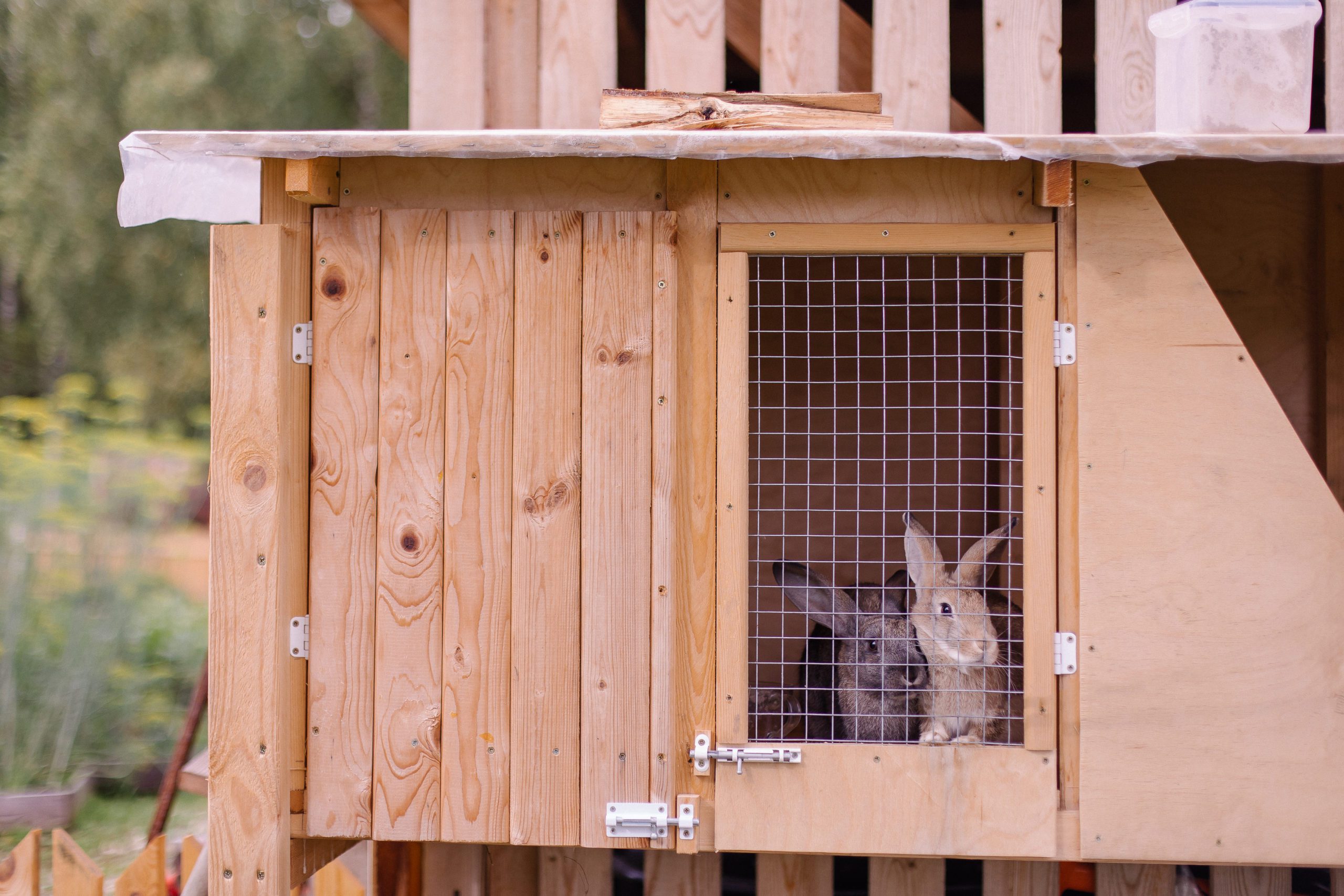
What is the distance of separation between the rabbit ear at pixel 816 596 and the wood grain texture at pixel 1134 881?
133cm

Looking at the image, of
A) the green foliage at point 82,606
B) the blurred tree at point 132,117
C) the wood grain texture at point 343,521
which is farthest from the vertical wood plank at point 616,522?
the blurred tree at point 132,117

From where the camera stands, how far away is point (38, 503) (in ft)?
21.2

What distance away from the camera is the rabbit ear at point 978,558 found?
3.19m

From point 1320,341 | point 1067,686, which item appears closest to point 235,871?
point 1067,686

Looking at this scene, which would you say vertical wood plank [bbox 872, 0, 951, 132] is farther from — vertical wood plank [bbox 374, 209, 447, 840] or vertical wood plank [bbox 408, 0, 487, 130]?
vertical wood plank [bbox 374, 209, 447, 840]

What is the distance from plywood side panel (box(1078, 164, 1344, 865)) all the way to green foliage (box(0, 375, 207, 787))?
5.40 m

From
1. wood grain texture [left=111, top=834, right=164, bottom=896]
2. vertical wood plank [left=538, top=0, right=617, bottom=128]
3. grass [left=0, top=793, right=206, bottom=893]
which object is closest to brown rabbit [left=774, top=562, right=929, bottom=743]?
vertical wood plank [left=538, top=0, right=617, bottom=128]

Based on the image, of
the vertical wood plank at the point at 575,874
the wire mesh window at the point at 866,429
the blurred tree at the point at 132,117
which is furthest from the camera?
the blurred tree at the point at 132,117

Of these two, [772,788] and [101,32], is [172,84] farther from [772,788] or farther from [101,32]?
[772,788]

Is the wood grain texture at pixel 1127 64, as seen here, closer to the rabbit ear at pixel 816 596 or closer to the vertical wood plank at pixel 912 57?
the vertical wood plank at pixel 912 57

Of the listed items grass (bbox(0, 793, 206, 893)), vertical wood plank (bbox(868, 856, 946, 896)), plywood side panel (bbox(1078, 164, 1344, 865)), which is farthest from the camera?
grass (bbox(0, 793, 206, 893))

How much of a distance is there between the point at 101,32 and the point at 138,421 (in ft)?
8.91

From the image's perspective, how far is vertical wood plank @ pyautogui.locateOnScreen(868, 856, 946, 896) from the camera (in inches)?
149

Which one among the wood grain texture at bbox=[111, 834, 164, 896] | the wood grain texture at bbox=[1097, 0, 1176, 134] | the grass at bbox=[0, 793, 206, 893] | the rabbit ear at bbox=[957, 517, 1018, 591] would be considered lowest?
the grass at bbox=[0, 793, 206, 893]
